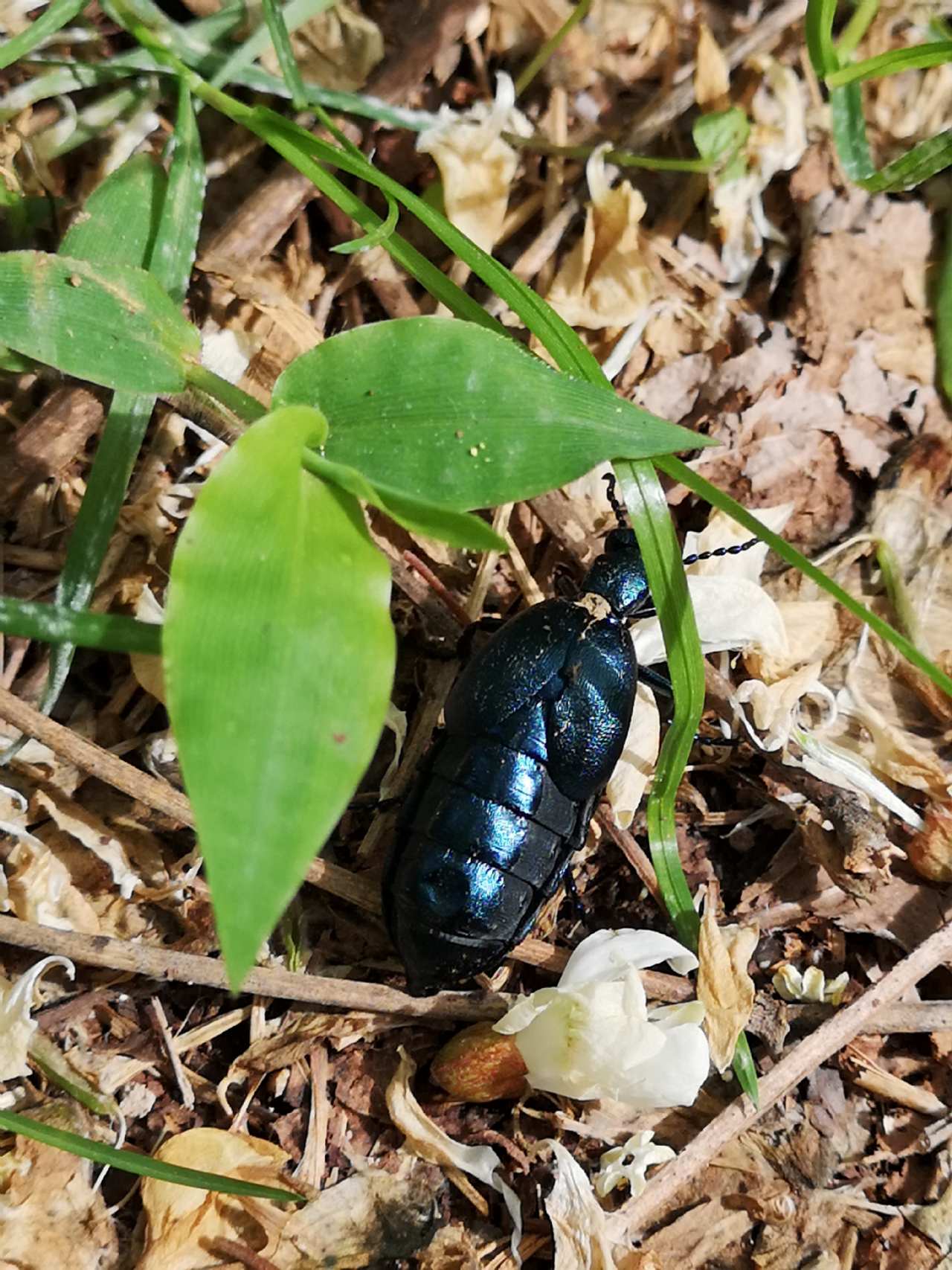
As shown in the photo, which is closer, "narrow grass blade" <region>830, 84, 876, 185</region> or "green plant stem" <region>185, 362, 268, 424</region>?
"green plant stem" <region>185, 362, 268, 424</region>

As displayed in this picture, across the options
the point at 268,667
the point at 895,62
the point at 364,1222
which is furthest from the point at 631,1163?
the point at 895,62

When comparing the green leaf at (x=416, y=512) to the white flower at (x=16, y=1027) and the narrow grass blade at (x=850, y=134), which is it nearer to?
the white flower at (x=16, y=1027)

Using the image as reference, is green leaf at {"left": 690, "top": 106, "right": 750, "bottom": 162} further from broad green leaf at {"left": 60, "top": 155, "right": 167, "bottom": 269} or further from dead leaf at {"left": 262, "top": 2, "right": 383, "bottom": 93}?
broad green leaf at {"left": 60, "top": 155, "right": 167, "bottom": 269}

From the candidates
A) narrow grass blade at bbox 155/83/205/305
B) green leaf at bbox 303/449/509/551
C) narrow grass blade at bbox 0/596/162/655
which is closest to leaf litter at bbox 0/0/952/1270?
narrow grass blade at bbox 155/83/205/305

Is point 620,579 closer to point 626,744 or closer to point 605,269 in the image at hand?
point 626,744

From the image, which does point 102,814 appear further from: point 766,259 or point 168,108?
point 766,259

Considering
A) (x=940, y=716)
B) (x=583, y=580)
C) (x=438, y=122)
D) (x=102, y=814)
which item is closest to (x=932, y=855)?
(x=940, y=716)

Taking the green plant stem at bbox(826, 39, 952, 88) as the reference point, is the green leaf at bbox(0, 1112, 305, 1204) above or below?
below
